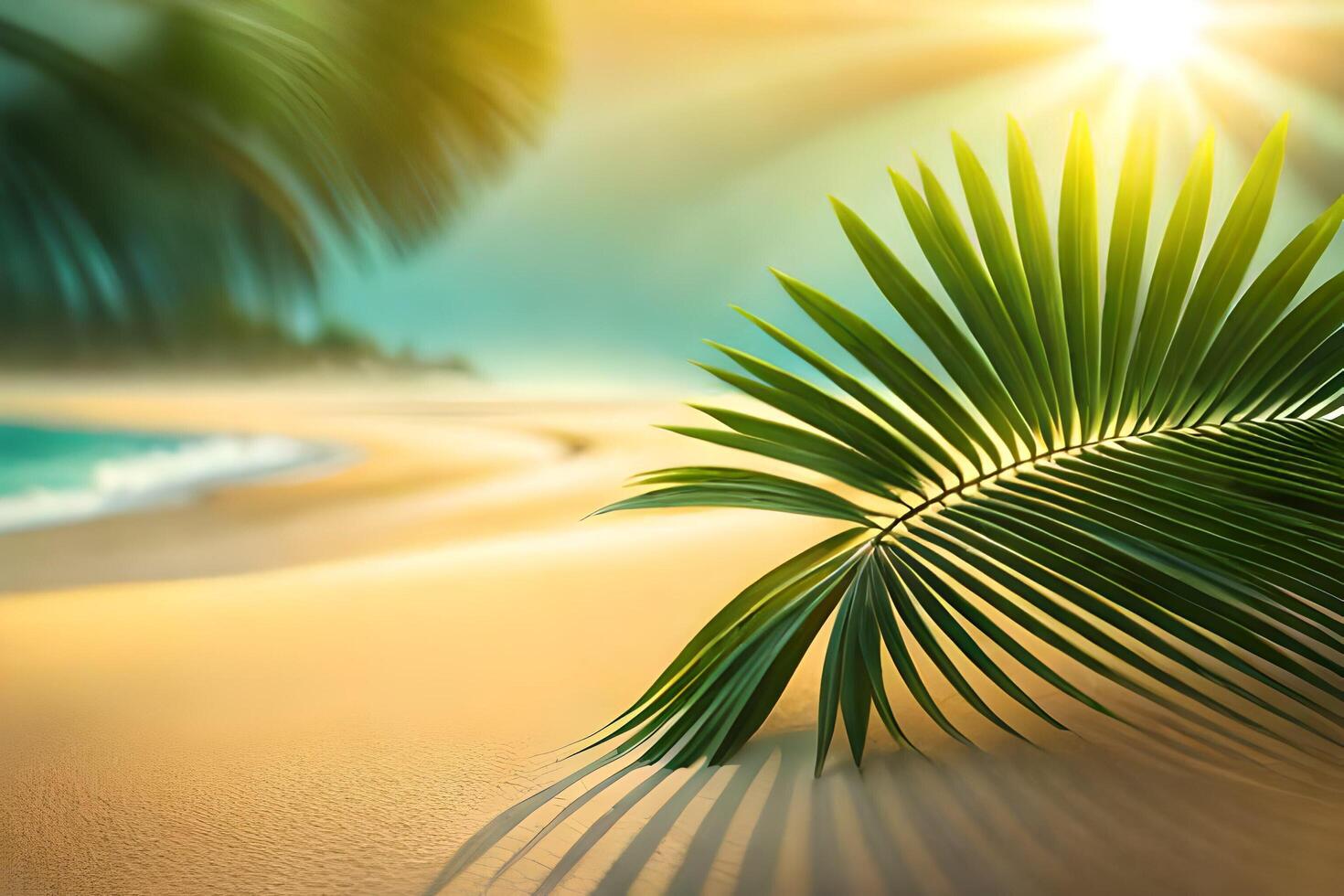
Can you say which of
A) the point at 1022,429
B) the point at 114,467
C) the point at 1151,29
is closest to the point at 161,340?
the point at 1022,429

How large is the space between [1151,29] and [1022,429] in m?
2.83

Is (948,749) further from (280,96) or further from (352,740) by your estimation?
(280,96)

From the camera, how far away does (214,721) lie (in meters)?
0.84

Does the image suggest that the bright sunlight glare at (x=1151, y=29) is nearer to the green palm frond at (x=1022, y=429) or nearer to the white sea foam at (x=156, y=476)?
the green palm frond at (x=1022, y=429)

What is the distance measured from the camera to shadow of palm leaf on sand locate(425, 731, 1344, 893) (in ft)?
1.66

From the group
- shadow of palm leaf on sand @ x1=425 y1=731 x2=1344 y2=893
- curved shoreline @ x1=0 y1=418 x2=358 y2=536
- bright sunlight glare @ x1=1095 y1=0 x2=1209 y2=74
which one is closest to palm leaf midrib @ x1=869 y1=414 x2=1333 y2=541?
shadow of palm leaf on sand @ x1=425 y1=731 x2=1344 y2=893

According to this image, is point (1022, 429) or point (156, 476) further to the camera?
point (156, 476)

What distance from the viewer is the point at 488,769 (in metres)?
0.71

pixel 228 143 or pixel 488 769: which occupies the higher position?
pixel 228 143

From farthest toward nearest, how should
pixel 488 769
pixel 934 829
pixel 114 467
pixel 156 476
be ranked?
1. pixel 114 467
2. pixel 156 476
3. pixel 488 769
4. pixel 934 829

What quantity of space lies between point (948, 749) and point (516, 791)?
308 millimetres

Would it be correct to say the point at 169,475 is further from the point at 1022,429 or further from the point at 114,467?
the point at 1022,429

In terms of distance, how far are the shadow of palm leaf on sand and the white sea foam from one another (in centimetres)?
359

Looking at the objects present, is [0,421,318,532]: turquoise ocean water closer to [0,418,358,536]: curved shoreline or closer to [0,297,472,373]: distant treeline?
[0,418,358,536]: curved shoreline
